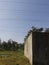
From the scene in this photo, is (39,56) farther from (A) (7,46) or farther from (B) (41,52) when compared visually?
(A) (7,46)

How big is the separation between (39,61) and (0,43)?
6137 centimetres

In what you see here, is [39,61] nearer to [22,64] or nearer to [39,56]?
[39,56]

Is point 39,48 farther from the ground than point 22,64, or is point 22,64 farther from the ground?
point 39,48

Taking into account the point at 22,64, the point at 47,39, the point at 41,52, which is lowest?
the point at 22,64

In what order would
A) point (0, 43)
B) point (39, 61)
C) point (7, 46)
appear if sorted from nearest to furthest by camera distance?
point (39, 61)
point (7, 46)
point (0, 43)

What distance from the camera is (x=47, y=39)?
14297 millimetres

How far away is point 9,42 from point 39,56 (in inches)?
2294

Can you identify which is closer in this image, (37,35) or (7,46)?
(37,35)

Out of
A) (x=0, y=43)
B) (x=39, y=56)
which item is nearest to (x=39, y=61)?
(x=39, y=56)

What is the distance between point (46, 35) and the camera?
14328 mm

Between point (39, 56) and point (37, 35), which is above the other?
point (37, 35)

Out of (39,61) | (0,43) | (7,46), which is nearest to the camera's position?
(39,61)

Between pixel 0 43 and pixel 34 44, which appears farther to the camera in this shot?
pixel 0 43

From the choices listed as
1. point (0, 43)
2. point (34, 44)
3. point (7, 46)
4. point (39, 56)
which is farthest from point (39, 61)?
point (0, 43)
